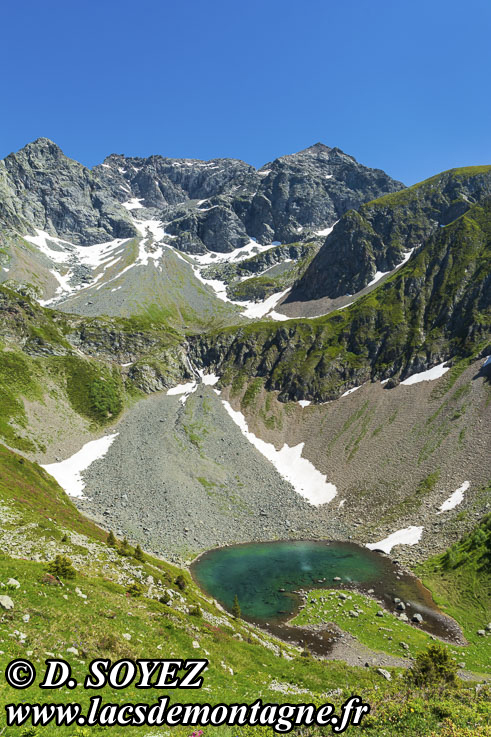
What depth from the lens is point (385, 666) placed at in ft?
112

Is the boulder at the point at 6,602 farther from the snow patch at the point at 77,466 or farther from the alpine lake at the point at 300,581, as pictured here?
the snow patch at the point at 77,466

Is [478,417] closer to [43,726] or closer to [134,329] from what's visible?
[43,726]

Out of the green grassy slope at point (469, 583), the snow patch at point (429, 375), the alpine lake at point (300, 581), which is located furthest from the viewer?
the snow patch at point (429, 375)

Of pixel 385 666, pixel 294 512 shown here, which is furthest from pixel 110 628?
pixel 294 512

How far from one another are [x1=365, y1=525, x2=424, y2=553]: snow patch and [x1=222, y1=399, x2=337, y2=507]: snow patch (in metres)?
20.9

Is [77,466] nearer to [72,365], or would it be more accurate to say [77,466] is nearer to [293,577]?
[72,365]

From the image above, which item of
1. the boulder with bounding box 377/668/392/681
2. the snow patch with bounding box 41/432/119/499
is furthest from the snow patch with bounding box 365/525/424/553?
the snow patch with bounding box 41/432/119/499

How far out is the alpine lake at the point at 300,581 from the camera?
4428 centimetres

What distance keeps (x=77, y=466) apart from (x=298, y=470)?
6258 cm

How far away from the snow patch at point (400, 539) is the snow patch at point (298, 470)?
20.9m

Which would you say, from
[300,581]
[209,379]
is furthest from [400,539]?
[209,379]

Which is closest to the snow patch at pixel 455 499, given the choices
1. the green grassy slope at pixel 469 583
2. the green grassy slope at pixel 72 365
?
the green grassy slope at pixel 469 583

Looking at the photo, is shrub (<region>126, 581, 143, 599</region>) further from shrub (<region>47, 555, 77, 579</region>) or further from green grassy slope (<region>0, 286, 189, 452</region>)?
green grassy slope (<region>0, 286, 189, 452</region>)

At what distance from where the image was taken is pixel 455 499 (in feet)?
238
